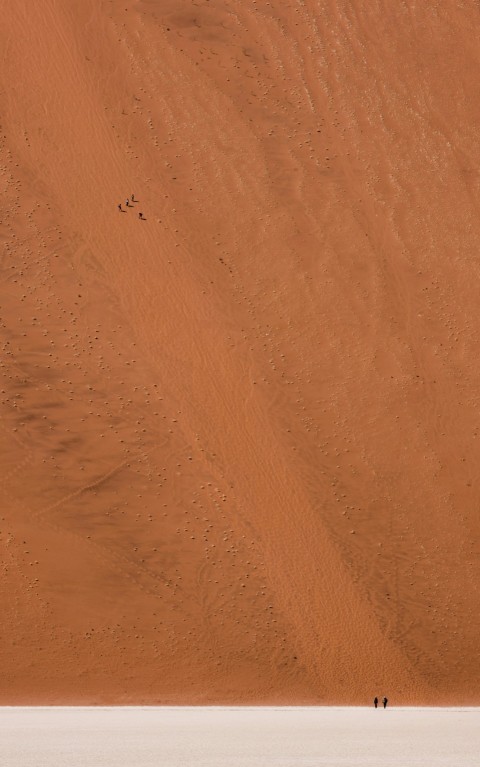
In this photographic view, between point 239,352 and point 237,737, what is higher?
point 239,352

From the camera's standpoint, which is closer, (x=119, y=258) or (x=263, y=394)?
(x=263, y=394)

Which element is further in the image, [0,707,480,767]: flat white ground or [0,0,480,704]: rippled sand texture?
[0,0,480,704]: rippled sand texture

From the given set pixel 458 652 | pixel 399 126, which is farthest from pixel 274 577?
pixel 399 126

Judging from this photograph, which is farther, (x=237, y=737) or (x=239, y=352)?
(x=239, y=352)

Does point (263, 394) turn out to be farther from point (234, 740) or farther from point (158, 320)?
point (234, 740)
